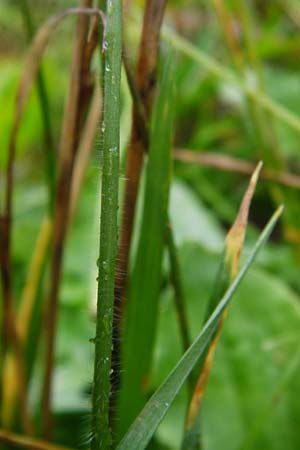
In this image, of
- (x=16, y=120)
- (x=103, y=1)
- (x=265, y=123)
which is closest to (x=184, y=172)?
(x=265, y=123)

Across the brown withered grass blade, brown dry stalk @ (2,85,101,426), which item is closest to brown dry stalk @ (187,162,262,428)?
the brown withered grass blade

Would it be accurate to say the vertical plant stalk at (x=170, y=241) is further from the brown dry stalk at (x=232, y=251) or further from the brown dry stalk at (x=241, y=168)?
the brown dry stalk at (x=241, y=168)

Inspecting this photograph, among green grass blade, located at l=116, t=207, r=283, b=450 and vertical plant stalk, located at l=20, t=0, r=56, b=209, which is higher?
vertical plant stalk, located at l=20, t=0, r=56, b=209

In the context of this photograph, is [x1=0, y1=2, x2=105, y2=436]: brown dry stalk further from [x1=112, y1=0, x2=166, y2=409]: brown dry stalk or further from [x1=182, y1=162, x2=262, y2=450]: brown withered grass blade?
[x1=182, y1=162, x2=262, y2=450]: brown withered grass blade

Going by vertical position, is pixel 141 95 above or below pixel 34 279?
above

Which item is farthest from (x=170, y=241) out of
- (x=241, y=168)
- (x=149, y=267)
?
(x=241, y=168)

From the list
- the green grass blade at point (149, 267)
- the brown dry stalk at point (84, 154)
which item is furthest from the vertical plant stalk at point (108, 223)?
the brown dry stalk at point (84, 154)

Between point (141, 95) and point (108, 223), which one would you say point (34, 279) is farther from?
point (108, 223)
